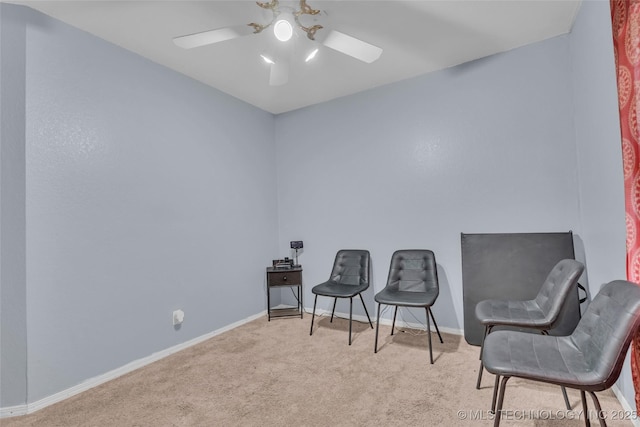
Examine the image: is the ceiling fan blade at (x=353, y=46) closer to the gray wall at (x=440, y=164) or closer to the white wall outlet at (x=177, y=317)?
the gray wall at (x=440, y=164)

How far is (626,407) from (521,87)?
8.17ft

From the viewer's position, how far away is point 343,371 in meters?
2.38

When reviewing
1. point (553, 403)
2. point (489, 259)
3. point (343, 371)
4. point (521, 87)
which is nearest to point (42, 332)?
point (343, 371)

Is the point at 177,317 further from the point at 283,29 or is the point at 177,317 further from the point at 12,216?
the point at 283,29

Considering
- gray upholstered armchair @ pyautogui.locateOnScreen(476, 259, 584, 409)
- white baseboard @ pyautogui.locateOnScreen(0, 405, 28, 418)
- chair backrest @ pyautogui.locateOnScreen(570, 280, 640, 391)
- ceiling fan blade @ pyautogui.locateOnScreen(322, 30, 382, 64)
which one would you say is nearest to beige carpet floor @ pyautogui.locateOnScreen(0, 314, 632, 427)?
white baseboard @ pyautogui.locateOnScreen(0, 405, 28, 418)

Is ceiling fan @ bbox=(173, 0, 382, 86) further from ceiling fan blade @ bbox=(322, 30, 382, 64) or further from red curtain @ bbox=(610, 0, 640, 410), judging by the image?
red curtain @ bbox=(610, 0, 640, 410)

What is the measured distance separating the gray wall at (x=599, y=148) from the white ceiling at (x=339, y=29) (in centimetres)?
36

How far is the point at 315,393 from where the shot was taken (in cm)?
209

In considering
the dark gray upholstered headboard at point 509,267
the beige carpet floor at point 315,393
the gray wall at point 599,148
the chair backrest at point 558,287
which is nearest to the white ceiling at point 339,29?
the gray wall at point 599,148

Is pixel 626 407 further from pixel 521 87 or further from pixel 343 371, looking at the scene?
pixel 521 87

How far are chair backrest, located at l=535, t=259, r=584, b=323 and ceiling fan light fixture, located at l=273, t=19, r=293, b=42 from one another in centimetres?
229

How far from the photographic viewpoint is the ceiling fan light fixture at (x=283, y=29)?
6.02 ft

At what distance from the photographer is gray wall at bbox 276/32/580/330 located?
265 centimetres

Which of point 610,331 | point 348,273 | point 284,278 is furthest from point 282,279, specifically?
point 610,331
